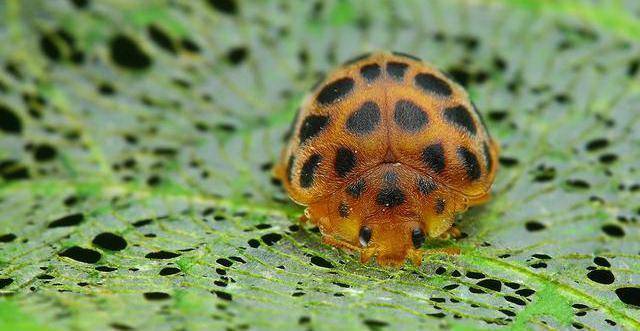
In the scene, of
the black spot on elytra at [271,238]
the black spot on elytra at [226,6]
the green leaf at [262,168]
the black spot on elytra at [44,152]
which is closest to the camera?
the green leaf at [262,168]

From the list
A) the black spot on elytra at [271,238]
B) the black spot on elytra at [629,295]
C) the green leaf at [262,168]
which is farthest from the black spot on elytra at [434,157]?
the black spot on elytra at [629,295]

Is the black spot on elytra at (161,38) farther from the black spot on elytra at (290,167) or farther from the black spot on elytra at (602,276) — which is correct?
the black spot on elytra at (602,276)

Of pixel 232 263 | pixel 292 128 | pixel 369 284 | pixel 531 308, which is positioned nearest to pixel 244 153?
pixel 292 128

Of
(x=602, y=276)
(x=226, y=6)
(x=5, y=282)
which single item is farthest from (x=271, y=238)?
(x=226, y=6)

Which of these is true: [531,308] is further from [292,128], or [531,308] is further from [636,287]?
[292,128]

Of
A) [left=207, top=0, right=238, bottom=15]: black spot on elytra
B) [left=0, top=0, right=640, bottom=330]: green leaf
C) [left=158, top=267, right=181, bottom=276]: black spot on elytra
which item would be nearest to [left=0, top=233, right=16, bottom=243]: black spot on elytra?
[left=0, top=0, right=640, bottom=330]: green leaf

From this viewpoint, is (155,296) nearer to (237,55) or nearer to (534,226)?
(534,226)

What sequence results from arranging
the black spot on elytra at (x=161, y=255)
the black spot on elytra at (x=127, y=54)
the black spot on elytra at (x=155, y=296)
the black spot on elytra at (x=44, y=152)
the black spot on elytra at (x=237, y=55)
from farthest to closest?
the black spot on elytra at (x=237, y=55), the black spot on elytra at (x=127, y=54), the black spot on elytra at (x=44, y=152), the black spot on elytra at (x=161, y=255), the black spot on elytra at (x=155, y=296)
